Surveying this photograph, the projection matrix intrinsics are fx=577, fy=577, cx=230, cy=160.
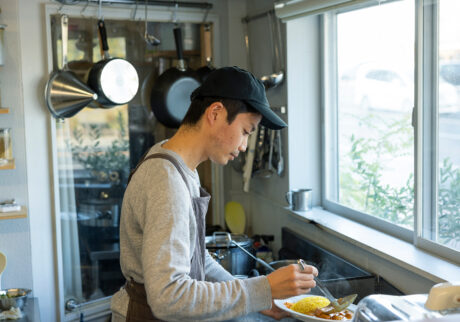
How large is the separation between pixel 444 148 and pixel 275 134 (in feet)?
3.55

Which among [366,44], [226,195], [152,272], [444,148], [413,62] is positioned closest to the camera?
[152,272]

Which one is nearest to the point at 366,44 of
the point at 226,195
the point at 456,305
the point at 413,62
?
the point at 413,62

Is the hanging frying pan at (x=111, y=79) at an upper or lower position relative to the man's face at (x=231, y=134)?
upper

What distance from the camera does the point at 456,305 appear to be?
1.21 m

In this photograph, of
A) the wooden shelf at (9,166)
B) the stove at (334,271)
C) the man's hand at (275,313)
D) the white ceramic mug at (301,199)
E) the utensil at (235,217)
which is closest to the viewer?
the man's hand at (275,313)

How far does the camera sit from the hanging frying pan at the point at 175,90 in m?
3.22

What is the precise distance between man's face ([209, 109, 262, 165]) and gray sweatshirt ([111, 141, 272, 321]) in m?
0.10

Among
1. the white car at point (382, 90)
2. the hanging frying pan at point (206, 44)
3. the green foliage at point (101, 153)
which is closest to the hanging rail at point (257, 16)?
the hanging frying pan at point (206, 44)

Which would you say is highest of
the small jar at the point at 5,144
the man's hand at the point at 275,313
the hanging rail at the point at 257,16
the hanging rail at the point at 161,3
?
the hanging rail at the point at 161,3

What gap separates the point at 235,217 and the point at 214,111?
202 cm

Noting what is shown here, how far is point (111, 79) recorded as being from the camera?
3029mm

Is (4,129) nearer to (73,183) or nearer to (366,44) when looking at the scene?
(73,183)

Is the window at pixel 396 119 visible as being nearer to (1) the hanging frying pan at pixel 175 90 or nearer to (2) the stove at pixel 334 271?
(2) the stove at pixel 334 271

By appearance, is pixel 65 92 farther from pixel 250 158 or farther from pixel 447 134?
pixel 447 134
